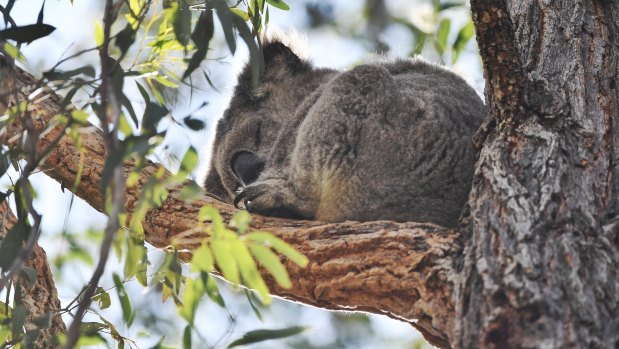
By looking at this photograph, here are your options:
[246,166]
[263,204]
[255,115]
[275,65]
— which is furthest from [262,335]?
[275,65]

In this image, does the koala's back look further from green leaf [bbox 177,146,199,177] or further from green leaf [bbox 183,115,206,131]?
green leaf [bbox 177,146,199,177]

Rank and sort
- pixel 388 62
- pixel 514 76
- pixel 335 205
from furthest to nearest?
1. pixel 388 62
2. pixel 335 205
3. pixel 514 76

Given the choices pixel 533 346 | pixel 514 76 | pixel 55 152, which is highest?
pixel 55 152

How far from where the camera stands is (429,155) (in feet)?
10.9

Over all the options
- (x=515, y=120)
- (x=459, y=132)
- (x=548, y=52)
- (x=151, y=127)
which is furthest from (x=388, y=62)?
(x=151, y=127)

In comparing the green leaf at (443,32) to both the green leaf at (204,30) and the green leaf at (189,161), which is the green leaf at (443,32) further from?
the green leaf at (189,161)

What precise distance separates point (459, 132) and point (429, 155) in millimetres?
193

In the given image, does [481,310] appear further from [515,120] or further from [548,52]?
[548,52]

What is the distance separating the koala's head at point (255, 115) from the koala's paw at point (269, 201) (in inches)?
24.0

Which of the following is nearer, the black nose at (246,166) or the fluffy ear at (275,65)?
the black nose at (246,166)

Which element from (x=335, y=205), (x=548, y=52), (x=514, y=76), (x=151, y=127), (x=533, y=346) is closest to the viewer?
(x=533, y=346)

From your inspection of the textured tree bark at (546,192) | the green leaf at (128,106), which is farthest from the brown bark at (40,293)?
the textured tree bark at (546,192)

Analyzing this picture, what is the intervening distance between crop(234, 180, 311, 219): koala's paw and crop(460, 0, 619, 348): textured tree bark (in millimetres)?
976

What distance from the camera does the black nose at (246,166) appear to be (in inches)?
155
